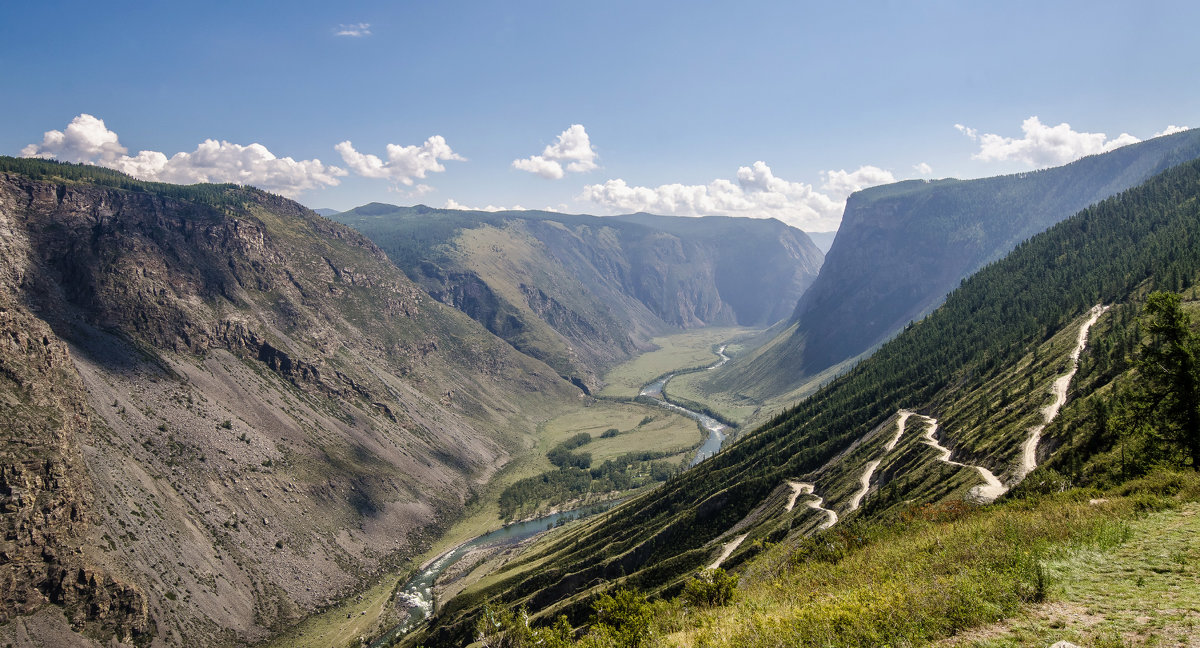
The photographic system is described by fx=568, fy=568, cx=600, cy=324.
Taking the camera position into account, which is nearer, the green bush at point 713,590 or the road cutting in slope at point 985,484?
the green bush at point 713,590

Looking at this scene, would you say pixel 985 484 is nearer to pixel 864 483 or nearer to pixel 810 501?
pixel 864 483

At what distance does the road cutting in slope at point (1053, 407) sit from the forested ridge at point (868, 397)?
9014mm

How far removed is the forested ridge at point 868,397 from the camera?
379 ft

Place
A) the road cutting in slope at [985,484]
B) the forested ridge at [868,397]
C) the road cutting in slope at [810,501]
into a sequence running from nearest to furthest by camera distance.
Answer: the road cutting in slope at [985,484] < the road cutting in slope at [810,501] < the forested ridge at [868,397]

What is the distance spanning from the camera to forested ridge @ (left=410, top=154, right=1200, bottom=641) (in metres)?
116

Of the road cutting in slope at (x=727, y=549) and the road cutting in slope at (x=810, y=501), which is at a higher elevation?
the road cutting in slope at (x=810, y=501)

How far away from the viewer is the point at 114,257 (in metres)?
190

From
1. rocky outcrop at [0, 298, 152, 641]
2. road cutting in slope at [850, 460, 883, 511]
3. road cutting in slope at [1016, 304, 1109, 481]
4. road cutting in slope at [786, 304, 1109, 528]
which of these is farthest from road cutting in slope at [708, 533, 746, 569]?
rocky outcrop at [0, 298, 152, 641]

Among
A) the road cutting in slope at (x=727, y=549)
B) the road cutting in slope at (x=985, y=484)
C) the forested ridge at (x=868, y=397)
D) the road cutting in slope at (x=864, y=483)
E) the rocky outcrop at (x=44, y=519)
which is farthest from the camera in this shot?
the forested ridge at (x=868, y=397)

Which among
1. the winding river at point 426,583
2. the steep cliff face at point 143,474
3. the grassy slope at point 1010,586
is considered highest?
the grassy slope at point 1010,586

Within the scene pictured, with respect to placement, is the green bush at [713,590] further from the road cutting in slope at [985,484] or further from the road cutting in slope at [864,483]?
the road cutting in slope at [864,483]

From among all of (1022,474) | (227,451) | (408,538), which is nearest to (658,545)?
(1022,474)

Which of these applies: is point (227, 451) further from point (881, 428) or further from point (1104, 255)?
point (1104, 255)

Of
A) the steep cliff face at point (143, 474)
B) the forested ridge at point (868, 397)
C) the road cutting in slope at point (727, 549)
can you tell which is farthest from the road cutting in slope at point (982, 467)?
the steep cliff face at point (143, 474)
